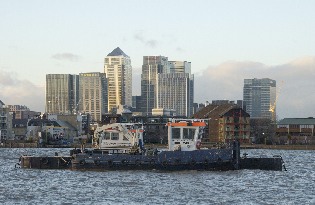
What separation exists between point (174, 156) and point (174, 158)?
23 cm

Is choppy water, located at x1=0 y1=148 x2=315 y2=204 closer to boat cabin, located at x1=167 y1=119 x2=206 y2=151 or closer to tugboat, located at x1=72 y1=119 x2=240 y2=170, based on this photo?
tugboat, located at x1=72 y1=119 x2=240 y2=170

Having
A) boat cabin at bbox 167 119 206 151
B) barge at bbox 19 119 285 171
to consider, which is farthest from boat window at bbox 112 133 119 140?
boat cabin at bbox 167 119 206 151

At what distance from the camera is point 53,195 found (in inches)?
2729

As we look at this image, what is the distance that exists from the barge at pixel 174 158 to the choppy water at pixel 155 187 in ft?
3.84

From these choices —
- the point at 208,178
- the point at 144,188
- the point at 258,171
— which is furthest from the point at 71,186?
the point at 258,171

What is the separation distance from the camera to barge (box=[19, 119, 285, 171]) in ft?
300

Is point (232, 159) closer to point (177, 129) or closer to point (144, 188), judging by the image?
point (177, 129)

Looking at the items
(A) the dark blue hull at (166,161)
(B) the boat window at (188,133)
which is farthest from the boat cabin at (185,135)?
(A) the dark blue hull at (166,161)

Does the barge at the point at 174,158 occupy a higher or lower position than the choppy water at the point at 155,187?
higher

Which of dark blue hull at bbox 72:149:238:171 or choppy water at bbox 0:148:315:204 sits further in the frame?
dark blue hull at bbox 72:149:238:171

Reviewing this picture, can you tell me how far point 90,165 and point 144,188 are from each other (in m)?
21.6

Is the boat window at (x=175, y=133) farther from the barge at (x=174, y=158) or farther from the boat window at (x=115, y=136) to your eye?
the boat window at (x=115, y=136)

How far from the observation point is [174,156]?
91438 millimetres

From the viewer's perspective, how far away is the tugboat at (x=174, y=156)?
91.3 metres
